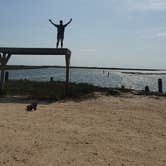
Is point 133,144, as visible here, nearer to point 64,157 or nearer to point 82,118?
point 64,157

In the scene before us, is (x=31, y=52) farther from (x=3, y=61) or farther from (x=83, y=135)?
(x=83, y=135)

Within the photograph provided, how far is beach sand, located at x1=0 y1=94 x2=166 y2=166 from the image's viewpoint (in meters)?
5.42

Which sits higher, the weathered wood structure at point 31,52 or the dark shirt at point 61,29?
the dark shirt at point 61,29

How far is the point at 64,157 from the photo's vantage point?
5.52m

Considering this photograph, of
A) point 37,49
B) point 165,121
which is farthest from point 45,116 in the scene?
point 37,49

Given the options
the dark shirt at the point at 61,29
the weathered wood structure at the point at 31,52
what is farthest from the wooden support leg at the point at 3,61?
the dark shirt at the point at 61,29

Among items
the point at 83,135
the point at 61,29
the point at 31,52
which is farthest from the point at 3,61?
the point at 83,135

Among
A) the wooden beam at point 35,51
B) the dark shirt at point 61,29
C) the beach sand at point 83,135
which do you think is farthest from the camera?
the wooden beam at point 35,51

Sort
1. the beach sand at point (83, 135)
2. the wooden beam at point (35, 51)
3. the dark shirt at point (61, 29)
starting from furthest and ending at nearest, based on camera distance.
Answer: the wooden beam at point (35, 51) < the dark shirt at point (61, 29) < the beach sand at point (83, 135)

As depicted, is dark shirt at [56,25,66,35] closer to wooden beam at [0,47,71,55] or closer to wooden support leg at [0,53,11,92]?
wooden beam at [0,47,71,55]

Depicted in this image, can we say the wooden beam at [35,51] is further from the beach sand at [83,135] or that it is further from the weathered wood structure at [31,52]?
the beach sand at [83,135]

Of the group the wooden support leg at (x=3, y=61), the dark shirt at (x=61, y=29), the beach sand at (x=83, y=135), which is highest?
the dark shirt at (x=61, y=29)

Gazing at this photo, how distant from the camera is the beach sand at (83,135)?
17.8ft

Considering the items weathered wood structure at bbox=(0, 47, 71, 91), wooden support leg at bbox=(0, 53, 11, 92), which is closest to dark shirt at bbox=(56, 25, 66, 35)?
weathered wood structure at bbox=(0, 47, 71, 91)
